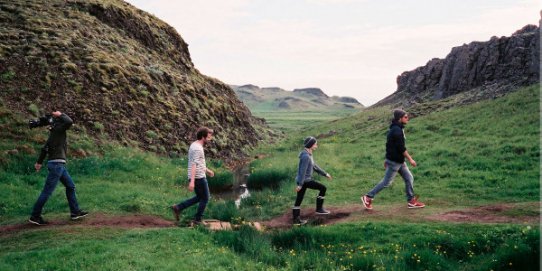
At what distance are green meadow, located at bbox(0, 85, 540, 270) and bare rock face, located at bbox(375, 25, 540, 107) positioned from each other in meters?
15.3

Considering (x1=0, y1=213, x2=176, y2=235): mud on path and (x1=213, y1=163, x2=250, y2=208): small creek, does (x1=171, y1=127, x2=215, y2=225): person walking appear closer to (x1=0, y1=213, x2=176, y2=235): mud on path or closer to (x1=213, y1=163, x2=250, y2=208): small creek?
(x1=0, y1=213, x2=176, y2=235): mud on path

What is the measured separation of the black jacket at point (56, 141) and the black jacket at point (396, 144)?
1014 centimetres

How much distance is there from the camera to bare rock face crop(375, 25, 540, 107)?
147 ft

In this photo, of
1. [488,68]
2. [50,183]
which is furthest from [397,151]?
[488,68]

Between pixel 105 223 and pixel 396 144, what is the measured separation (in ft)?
31.4

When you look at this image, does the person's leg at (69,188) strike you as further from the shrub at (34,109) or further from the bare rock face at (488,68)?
the bare rock face at (488,68)

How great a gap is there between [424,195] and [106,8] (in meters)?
34.2

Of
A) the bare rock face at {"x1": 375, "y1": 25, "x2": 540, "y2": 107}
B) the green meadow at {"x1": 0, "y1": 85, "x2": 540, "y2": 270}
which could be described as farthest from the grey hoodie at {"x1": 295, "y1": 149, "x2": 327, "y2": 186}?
the bare rock face at {"x1": 375, "y1": 25, "x2": 540, "y2": 107}

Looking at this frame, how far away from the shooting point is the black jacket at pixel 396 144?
14312mm

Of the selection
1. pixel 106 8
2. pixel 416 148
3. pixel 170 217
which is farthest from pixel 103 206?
pixel 106 8

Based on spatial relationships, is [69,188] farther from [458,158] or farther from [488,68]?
[488,68]

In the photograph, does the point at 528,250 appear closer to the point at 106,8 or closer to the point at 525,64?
the point at 106,8

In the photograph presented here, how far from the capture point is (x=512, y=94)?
38812 millimetres

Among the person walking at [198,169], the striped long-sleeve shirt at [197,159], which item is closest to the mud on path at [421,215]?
the person walking at [198,169]
